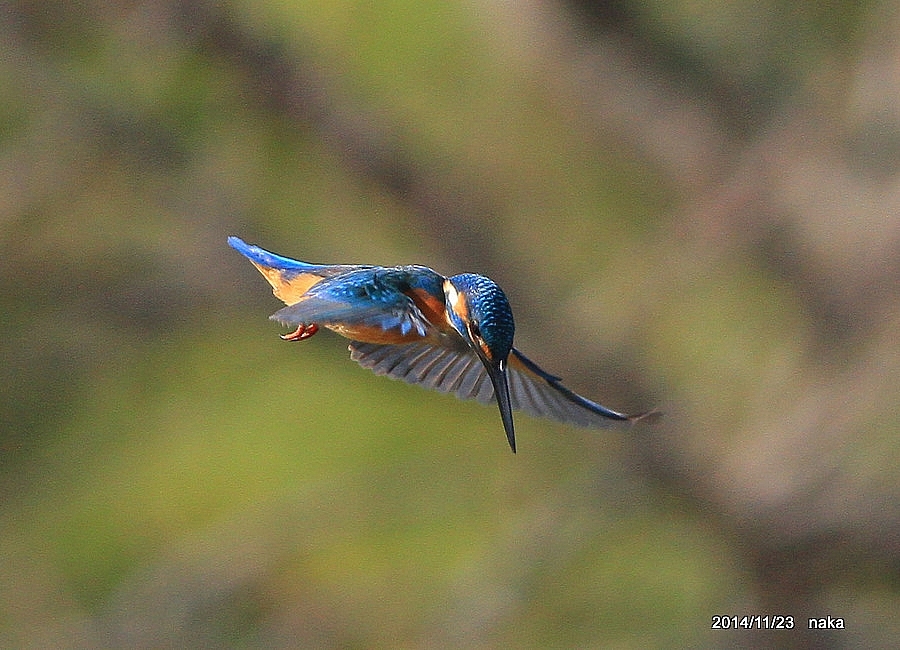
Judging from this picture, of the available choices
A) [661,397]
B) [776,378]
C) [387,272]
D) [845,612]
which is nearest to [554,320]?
[661,397]

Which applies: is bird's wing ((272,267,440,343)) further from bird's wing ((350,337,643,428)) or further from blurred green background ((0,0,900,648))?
blurred green background ((0,0,900,648))

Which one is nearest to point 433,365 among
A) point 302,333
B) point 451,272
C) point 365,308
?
point 302,333

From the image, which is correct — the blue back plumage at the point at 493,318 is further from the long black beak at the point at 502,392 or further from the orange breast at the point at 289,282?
the orange breast at the point at 289,282

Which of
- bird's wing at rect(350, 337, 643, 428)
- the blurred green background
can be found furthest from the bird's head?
the blurred green background

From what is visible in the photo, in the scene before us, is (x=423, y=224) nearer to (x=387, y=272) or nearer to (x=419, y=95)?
(x=419, y=95)

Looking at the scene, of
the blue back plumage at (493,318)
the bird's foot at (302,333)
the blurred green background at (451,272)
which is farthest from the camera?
the blurred green background at (451,272)

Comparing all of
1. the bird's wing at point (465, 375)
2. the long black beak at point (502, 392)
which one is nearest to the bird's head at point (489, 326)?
the long black beak at point (502, 392)
